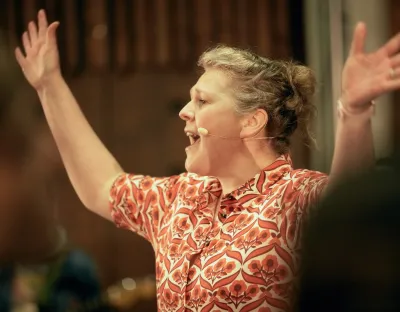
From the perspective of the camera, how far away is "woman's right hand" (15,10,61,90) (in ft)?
5.93

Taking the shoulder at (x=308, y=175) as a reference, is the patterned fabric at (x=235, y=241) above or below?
below

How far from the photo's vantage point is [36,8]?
317 centimetres

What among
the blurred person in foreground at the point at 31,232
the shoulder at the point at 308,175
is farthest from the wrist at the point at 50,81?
the shoulder at the point at 308,175

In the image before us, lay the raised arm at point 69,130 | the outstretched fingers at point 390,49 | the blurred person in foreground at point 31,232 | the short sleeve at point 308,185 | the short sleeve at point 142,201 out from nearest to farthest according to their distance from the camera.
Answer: the outstretched fingers at point 390,49
the short sleeve at point 308,185
the blurred person in foreground at point 31,232
the short sleeve at point 142,201
the raised arm at point 69,130

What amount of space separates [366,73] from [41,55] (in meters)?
0.95

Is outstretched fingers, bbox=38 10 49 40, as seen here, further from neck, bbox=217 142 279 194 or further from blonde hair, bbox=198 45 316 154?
neck, bbox=217 142 279 194

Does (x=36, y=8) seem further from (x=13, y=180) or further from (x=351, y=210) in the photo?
(x=351, y=210)

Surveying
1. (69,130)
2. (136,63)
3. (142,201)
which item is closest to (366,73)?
(142,201)

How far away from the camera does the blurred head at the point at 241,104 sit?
1576 mm

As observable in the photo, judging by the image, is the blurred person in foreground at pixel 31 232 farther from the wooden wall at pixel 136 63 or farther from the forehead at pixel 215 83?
the forehead at pixel 215 83

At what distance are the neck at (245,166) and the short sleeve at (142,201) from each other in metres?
0.15

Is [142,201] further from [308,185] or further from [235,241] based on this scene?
[308,185]

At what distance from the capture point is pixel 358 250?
1.30ft

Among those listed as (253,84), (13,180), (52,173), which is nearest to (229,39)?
(52,173)
